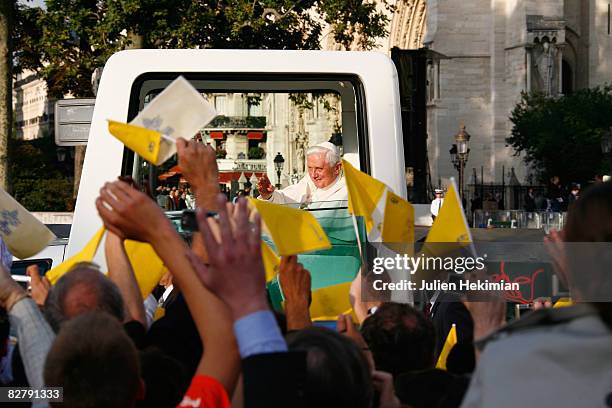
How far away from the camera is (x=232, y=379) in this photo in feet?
8.34

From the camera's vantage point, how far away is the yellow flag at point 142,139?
3.24 meters

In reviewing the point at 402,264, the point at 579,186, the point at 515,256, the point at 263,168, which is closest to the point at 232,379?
the point at 402,264

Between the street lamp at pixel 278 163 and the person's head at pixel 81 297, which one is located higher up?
the street lamp at pixel 278 163

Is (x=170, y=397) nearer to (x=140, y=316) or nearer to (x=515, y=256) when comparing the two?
(x=140, y=316)

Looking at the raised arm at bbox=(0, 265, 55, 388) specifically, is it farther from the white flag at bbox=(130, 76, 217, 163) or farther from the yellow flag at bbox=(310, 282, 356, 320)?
the yellow flag at bbox=(310, 282, 356, 320)

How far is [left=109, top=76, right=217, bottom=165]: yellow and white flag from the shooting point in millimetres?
3250

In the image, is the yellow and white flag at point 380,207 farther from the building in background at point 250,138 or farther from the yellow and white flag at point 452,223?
the building in background at point 250,138

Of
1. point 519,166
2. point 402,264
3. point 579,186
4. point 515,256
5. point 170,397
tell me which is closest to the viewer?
point 170,397

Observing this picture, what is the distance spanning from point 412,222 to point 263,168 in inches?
143

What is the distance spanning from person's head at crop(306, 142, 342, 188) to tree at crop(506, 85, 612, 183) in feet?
112

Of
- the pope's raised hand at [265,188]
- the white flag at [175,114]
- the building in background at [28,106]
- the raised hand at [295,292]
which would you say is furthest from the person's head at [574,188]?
the building in background at [28,106]

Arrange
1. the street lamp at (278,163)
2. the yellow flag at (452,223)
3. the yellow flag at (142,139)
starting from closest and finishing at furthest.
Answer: the yellow flag at (142,139), the yellow flag at (452,223), the street lamp at (278,163)

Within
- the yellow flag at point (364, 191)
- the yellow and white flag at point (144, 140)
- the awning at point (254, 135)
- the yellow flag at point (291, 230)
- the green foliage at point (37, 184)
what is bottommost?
the green foliage at point (37, 184)

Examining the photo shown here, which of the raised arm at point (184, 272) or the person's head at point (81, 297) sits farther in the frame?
the person's head at point (81, 297)
